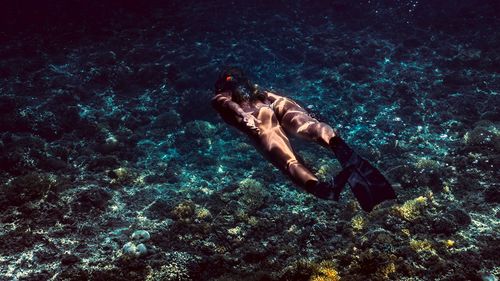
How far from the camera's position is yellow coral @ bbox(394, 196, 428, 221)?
219 inches

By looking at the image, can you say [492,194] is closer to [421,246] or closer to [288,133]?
A: [421,246]

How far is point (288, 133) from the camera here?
505 centimetres

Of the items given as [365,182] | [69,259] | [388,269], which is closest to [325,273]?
[388,269]

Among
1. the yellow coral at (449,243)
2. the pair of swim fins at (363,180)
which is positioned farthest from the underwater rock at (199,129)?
the yellow coral at (449,243)

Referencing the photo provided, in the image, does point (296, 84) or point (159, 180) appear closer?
point (159, 180)

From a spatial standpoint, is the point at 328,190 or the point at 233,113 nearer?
the point at 328,190

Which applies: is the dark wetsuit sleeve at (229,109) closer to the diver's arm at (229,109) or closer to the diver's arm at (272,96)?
the diver's arm at (229,109)

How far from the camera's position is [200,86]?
1011cm

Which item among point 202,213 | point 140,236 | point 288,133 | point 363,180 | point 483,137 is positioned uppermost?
point 363,180

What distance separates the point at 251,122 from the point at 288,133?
770 millimetres

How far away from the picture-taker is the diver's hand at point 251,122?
4.55 metres

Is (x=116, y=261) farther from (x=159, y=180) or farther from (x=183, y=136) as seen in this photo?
(x=183, y=136)

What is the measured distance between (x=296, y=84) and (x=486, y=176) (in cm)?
552

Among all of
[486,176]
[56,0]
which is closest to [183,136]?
[486,176]
